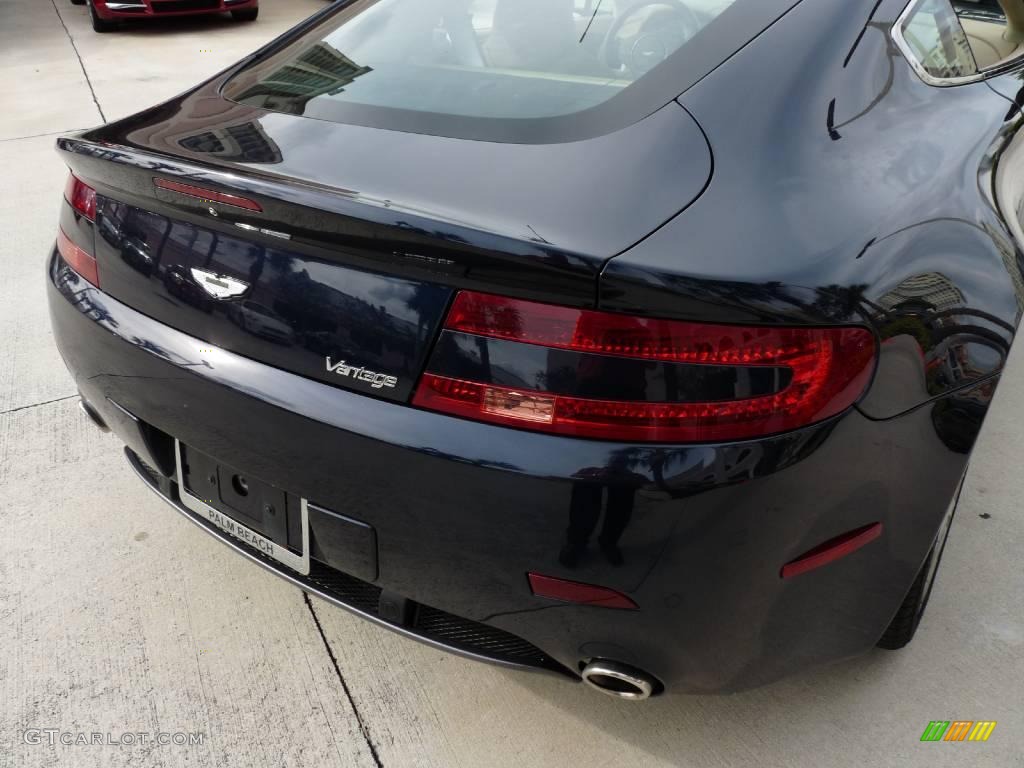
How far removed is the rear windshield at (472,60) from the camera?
5.44 ft

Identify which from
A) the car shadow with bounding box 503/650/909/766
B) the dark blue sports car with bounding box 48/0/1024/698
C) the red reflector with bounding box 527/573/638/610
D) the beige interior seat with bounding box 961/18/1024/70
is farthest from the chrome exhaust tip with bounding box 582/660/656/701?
the beige interior seat with bounding box 961/18/1024/70

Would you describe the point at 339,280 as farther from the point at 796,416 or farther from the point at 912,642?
the point at 912,642

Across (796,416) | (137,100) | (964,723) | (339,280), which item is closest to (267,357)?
(339,280)

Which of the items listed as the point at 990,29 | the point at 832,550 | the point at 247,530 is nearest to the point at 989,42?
the point at 990,29

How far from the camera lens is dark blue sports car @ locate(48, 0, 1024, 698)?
128cm

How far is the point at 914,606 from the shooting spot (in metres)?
1.92

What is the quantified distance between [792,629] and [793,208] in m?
0.71

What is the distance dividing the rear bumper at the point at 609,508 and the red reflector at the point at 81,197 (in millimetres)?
346

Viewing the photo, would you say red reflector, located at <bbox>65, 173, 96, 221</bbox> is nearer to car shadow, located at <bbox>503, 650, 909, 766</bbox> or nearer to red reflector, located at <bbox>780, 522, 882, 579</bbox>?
car shadow, located at <bbox>503, 650, 909, 766</bbox>

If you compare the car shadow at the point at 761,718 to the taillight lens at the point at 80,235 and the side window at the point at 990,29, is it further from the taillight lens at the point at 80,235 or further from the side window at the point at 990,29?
the side window at the point at 990,29

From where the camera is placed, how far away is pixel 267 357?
1.50 meters

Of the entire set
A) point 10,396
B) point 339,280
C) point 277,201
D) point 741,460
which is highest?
point 277,201

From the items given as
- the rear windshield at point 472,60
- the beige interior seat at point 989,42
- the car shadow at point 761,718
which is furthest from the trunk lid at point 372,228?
the beige interior seat at point 989,42

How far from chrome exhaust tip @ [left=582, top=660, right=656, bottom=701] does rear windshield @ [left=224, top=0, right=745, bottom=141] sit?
0.93m
